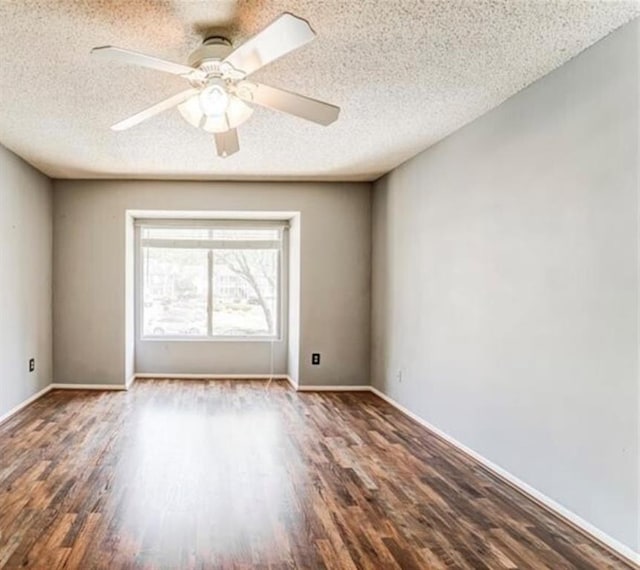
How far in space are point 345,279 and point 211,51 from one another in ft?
12.0

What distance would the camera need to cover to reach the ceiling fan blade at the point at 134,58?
75.5 inches

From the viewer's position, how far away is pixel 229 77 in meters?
2.24

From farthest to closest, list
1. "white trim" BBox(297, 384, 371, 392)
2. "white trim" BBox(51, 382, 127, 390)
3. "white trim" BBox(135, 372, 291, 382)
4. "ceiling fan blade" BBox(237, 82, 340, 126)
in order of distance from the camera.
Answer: "white trim" BBox(135, 372, 291, 382), "white trim" BBox(297, 384, 371, 392), "white trim" BBox(51, 382, 127, 390), "ceiling fan blade" BBox(237, 82, 340, 126)

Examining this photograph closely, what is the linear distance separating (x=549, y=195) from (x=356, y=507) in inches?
76.3

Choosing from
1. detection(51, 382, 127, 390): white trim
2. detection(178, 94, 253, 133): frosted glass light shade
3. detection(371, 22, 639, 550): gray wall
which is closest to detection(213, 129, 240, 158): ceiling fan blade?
detection(178, 94, 253, 133): frosted glass light shade

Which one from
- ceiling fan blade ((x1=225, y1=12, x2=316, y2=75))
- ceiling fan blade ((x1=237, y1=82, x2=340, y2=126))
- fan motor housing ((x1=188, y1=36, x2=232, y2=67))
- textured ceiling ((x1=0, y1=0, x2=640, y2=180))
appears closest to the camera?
ceiling fan blade ((x1=225, y1=12, x2=316, y2=75))

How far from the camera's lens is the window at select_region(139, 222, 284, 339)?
243 inches

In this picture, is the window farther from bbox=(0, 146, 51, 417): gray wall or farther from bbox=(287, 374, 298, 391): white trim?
bbox=(0, 146, 51, 417): gray wall

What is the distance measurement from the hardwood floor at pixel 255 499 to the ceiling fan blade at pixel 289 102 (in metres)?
2.00

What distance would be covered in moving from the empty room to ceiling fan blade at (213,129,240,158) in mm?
43

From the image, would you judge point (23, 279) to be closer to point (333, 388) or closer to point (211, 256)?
point (211, 256)

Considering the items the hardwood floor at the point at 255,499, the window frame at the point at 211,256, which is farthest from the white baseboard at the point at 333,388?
the hardwood floor at the point at 255,499

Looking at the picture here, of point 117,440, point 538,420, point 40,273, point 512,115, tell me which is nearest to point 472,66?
point 512,115

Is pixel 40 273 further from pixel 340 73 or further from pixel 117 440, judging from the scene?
pixel 340 73
